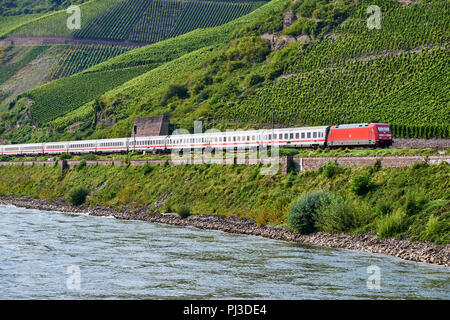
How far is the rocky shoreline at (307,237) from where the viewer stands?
3030 cm

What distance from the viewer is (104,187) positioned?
221 feet

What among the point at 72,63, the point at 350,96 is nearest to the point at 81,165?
the point at 350,96

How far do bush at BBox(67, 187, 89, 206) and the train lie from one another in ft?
41.5

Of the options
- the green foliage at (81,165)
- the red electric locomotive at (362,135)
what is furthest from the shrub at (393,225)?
the green foliage at (81,165)

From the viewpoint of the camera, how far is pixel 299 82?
311ft

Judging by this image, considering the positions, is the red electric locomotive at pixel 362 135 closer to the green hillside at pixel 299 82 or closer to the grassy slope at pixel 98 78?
the green hillside at pixel 299 82

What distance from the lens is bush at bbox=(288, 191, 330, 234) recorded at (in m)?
37.8

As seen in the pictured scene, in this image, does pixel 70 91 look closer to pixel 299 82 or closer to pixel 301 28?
pixel 301 28

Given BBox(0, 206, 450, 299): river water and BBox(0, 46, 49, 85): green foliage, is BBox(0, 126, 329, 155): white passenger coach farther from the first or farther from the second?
BBox(0, 46, 49, 85): green foliage

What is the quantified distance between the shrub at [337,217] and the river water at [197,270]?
242 centimetres

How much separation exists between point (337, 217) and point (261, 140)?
25.7m

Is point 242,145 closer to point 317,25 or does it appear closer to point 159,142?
point 159,142

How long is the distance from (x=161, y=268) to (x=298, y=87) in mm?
66881
